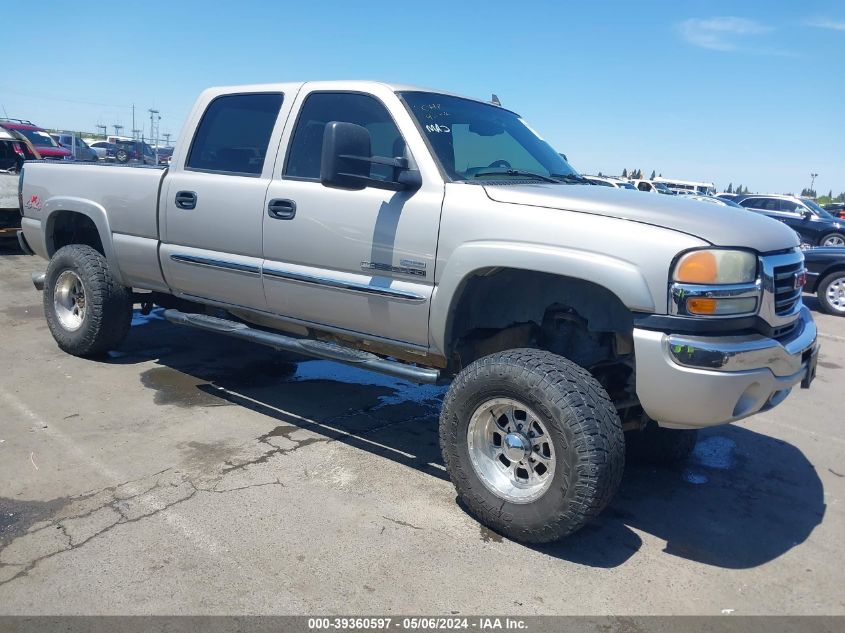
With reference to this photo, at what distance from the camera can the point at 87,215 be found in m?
5.61

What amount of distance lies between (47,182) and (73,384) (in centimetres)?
179

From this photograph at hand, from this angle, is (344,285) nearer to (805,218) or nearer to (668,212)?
(668,212)

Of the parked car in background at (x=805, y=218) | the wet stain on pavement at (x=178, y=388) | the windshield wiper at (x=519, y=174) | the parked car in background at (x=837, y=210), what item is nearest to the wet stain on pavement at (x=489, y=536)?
the windshield wiper at (x=519, y=174)

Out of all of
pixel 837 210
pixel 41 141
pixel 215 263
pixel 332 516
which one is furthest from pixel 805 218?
pixel 41 141

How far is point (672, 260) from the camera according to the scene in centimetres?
301

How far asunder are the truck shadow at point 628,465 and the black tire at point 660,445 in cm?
7

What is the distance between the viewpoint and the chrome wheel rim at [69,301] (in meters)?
5.98

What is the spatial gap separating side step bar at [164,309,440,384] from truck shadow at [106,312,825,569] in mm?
609

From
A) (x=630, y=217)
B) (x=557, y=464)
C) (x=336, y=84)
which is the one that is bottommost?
(x=557, y=464)

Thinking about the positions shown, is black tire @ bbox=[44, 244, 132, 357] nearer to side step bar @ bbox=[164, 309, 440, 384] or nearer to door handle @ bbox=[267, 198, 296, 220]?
side step bar @ bbox=[164, 309, 440, 384]

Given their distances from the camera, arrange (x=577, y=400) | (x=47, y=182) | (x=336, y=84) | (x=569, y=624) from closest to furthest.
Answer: (x=569, y=624) < (x=577, y=400) < (x=336, y=84) < (x=47, y=182)

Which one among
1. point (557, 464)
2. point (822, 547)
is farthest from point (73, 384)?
point (822, 547)

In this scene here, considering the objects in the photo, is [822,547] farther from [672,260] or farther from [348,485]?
[348,485]

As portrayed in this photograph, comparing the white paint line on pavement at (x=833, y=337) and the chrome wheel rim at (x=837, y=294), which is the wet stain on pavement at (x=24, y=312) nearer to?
the white paint line on pavement at (x=833, y=337)
